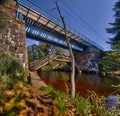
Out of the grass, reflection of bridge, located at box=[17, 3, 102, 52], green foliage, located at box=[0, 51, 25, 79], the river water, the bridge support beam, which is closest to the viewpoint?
the grass

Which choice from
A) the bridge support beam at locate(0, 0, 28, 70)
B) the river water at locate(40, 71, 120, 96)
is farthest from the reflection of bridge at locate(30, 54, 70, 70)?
the bridge support beam at locate(0, 0, 28, 70)

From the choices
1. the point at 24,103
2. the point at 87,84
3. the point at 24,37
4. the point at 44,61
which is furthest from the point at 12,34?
the point at 44,61

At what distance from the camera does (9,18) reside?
11.8 m

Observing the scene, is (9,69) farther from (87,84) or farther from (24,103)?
(87,84)

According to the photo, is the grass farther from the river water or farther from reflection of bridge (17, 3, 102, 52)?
reflection of bridge (17, 3, 102, 52)

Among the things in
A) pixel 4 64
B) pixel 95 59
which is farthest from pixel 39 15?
pixel 95 59

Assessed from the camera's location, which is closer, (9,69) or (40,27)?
(9,69)

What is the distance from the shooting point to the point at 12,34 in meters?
11.9

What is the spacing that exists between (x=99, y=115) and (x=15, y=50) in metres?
8.44

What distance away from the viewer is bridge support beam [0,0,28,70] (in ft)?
36.6

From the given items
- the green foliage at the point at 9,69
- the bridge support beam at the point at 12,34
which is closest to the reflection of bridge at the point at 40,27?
the bridge support beam at the point at 12,34

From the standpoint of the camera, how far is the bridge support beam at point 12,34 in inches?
439

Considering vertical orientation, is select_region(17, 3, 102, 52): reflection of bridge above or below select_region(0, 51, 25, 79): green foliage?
above

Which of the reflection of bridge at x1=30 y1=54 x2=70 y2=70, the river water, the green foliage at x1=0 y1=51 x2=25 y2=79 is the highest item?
the reflection of bridge at x1=30 y1=54 x2=70 y2=70
